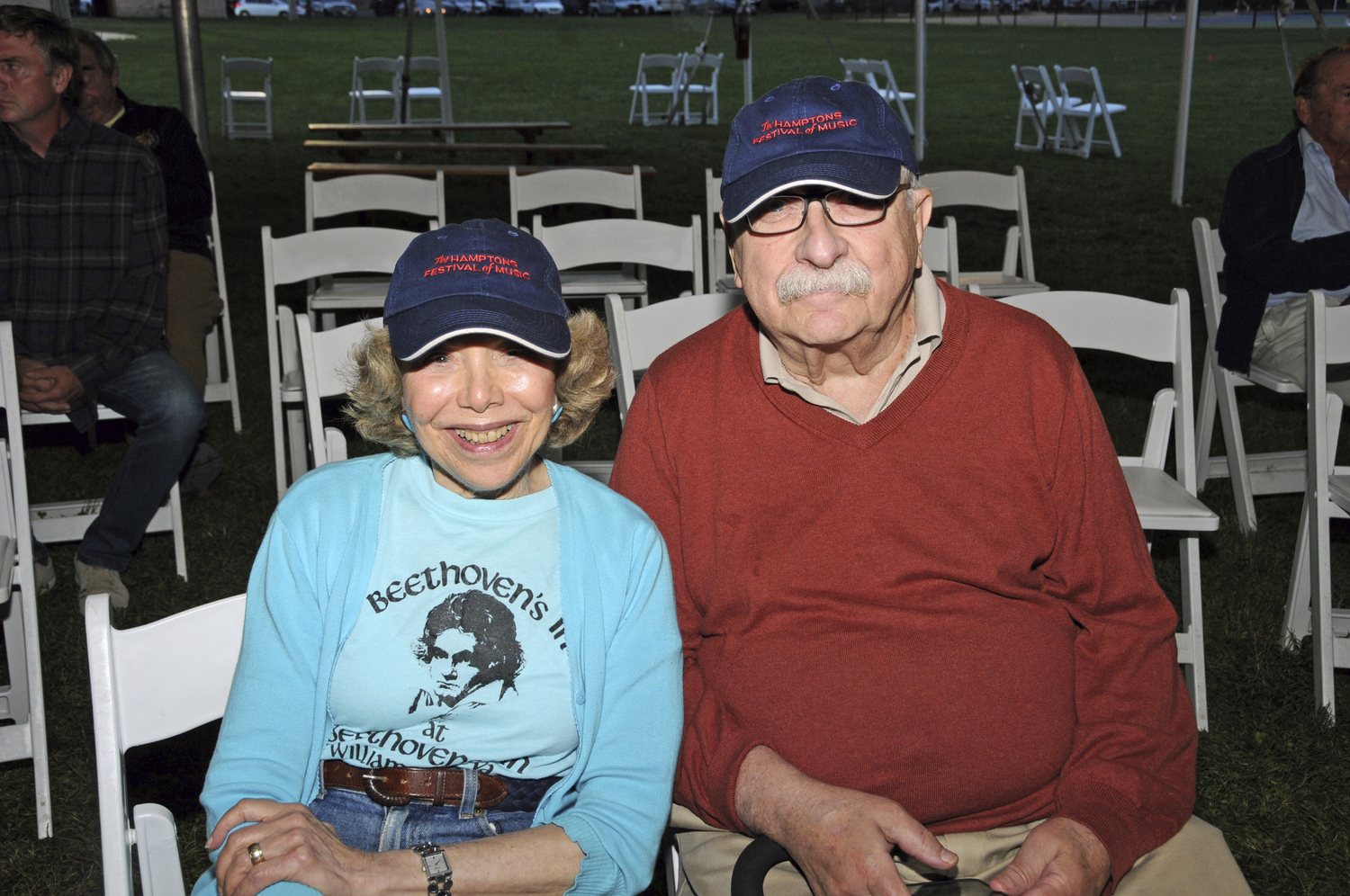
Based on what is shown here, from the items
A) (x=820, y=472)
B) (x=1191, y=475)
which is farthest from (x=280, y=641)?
(x=1191, y=475)

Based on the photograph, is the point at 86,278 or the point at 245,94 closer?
the point at 86,278

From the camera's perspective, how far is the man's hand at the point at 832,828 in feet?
4.69

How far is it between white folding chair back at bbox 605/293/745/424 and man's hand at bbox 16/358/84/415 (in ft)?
5.71

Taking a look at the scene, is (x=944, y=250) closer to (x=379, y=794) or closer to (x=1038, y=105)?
(x=379, y=794)

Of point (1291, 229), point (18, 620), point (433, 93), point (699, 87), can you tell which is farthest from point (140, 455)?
point (699, 87)

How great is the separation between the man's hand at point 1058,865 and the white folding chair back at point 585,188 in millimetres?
4797

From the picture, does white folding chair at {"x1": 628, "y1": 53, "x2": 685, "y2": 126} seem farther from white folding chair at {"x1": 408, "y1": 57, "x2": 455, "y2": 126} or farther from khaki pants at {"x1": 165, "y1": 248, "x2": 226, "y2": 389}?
khaki pants at {"x1": 165, "y1": 248, "x2": 226, "y2": 389}

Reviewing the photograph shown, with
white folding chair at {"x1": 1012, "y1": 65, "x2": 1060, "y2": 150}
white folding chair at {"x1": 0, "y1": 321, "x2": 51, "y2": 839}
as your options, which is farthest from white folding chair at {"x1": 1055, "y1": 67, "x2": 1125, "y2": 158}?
white folding chair at {"x1": 0, "y1": 321, "x2": 51, "y2": 839}

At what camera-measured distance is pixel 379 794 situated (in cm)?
154

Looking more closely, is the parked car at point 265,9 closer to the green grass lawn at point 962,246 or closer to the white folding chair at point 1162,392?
the green grass lawn at point 962,246

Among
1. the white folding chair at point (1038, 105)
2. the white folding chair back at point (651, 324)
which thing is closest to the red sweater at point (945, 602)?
the white folding chair back at point (651, 324)

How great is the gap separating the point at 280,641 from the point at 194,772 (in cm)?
156

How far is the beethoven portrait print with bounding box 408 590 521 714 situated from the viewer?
153 cm

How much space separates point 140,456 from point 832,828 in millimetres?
2939
